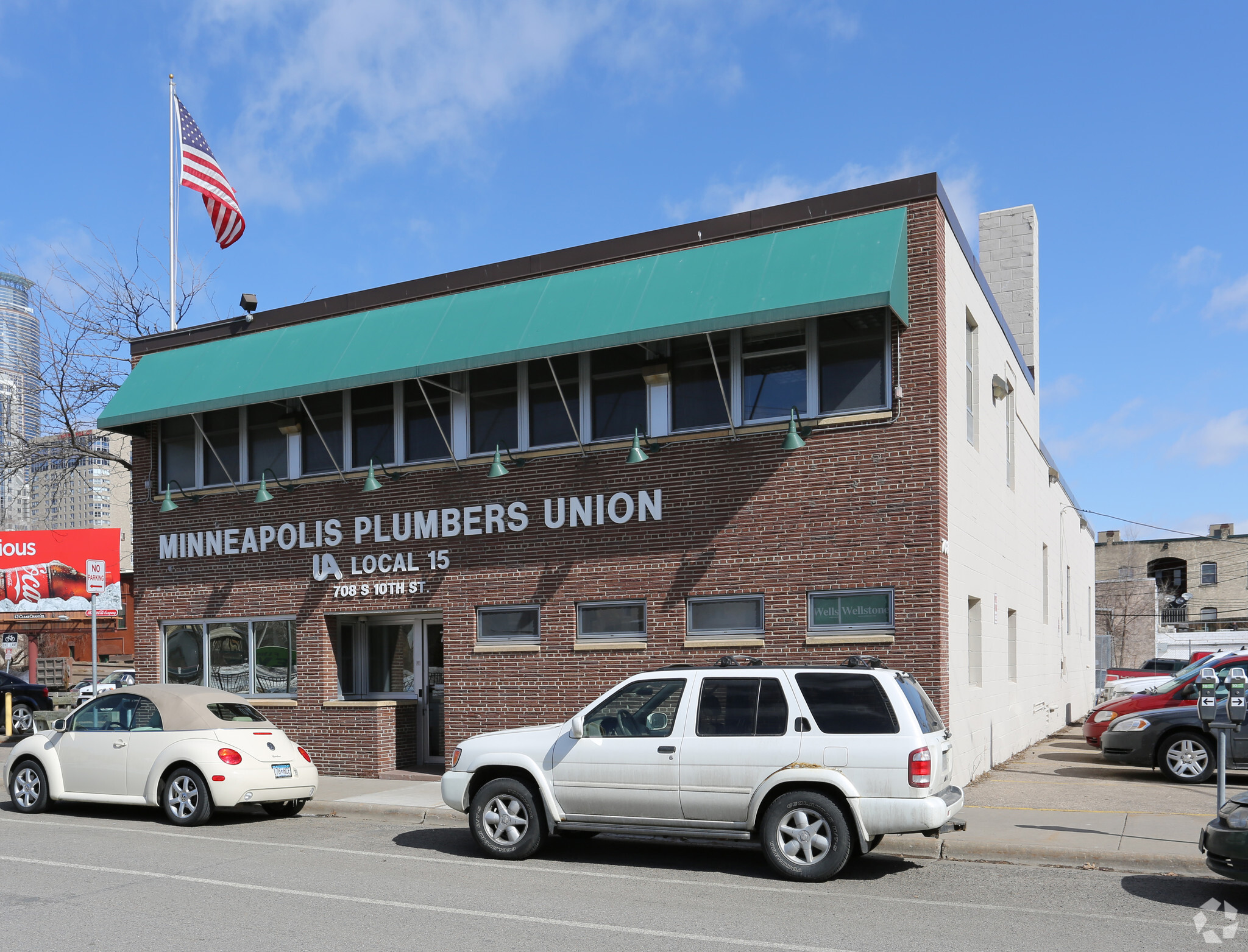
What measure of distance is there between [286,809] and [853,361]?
29.1 feet

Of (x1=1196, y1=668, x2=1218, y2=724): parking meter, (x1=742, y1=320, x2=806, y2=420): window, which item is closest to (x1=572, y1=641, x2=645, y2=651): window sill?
(x1=742, y1=320, x2=806, y2=420): window

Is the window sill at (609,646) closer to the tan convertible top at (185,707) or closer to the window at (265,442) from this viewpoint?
the tan convertible top at (185,707)

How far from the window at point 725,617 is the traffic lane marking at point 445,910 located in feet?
21.9

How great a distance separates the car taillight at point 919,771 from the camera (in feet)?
29.3

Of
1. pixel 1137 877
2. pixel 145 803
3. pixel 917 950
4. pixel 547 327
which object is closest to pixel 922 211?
pixel 547 327

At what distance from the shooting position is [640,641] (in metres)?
14.8

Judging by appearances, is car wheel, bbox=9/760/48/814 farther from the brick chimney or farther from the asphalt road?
the brick chimney

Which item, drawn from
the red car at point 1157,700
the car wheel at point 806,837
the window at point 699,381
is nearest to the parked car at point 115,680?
the window at point 699,381

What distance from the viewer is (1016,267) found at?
22438mm

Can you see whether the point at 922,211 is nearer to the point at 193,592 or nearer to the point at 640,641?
the point at 640,641

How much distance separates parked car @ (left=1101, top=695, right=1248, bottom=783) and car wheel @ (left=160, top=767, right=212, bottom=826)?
12.0 meters

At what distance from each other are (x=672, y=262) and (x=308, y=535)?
727cm

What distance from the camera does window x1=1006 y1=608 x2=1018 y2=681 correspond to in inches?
728

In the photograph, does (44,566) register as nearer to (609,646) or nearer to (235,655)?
(235,655)
